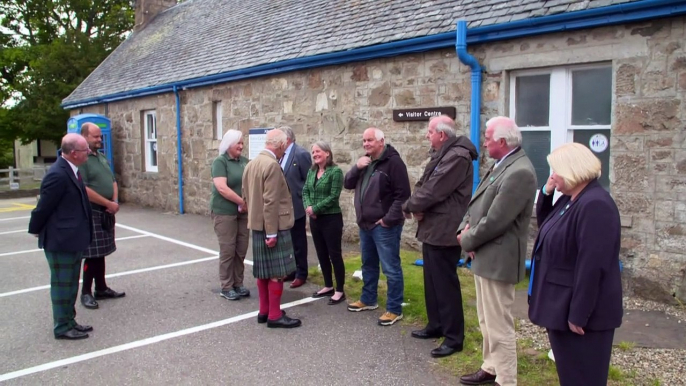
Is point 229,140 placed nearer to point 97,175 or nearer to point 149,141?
point 97,175

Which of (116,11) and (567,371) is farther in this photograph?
(116,11)

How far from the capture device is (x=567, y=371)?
9.54 ft

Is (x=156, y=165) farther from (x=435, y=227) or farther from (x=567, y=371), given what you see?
(x=567, y=371)

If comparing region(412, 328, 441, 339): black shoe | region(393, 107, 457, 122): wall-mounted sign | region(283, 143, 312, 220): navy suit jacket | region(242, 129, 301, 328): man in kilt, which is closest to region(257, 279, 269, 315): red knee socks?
region(242, 129, 301, 328): man in kilt

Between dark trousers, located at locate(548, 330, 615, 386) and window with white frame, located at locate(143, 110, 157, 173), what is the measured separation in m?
13.9

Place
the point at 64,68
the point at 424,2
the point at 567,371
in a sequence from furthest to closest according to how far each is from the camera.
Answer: the point at 64,68 < the point at 424,2 < the point at 567,371

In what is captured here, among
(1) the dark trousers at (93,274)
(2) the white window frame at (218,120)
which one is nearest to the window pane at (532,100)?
(1) the dark trousers at (93,274)

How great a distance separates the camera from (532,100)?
716 cm

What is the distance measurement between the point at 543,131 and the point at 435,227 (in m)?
3.43

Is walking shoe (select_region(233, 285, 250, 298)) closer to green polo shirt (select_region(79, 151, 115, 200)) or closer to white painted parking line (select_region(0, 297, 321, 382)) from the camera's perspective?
white painted parking line (select_region(0, 297, 321, 382))

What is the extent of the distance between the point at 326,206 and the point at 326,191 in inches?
6.3

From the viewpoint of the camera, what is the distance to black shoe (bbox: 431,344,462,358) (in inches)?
173

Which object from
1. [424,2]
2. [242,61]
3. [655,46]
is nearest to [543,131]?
[655,46]

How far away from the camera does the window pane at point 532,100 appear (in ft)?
23.1
